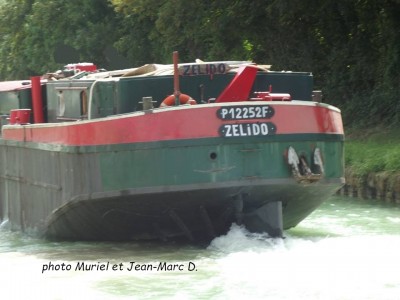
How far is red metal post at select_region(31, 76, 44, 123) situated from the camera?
51.0ft

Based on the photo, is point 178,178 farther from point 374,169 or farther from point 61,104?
point 374,169

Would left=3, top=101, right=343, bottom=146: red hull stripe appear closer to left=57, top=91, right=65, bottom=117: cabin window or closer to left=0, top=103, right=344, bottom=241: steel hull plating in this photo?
left=0, top=103, right=344, bottom=241: steel hull plating

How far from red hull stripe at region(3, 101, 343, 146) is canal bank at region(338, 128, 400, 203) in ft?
18.9

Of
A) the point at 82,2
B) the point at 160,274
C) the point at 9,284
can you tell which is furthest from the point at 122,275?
the point at 82,2

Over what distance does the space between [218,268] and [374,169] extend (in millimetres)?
8144

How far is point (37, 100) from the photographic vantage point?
15.6 m

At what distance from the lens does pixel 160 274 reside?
478 inches

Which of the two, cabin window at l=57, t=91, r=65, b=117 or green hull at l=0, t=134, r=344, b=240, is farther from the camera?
cabin window at l=57, t=91, r=65, b=117

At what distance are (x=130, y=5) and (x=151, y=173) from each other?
681 inches

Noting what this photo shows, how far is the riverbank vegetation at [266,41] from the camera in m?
24.5

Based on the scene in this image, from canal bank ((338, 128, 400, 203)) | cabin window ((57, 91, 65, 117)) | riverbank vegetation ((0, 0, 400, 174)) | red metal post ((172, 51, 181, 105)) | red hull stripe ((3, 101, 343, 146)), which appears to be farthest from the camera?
riverbank vegetation ((0, 0, 400, 174))

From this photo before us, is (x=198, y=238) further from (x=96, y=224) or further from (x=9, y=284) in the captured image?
(x=9, y=284)

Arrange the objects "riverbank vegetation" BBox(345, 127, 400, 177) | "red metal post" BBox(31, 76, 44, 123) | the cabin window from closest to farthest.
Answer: the cabin window, "red metal post" BBox(31, 76, 44, 123), "riverbank vegetation" BBox(345, 127, 400, 177)

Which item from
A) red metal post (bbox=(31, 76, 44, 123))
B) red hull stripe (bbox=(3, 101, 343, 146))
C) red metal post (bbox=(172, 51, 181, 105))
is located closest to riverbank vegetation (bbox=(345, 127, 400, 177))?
red hull stripe (bbox=(3, 101, 343, 146))
